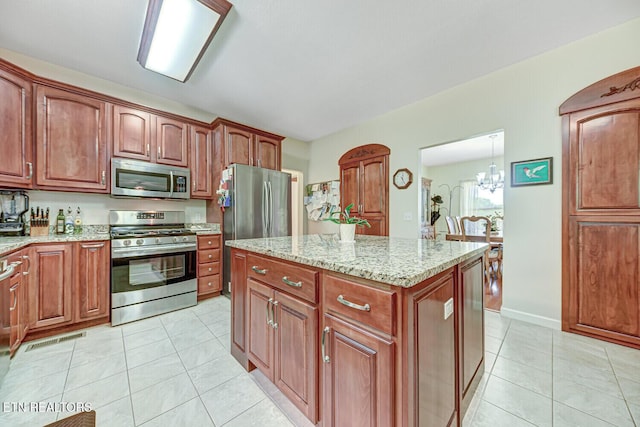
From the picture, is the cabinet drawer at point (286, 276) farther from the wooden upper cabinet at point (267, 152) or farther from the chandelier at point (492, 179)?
the chandelier at point (492, 179)

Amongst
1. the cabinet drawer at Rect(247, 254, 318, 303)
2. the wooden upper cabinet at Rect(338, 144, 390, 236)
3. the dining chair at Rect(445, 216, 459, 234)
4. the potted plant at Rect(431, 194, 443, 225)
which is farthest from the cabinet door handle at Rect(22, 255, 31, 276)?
the potted plant at Rect(431, 194, 443, 225)

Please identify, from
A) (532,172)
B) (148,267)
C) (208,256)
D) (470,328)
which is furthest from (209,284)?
(532,172)

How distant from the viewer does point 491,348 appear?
1.92m

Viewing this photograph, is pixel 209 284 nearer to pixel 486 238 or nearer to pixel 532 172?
pixel 532 172

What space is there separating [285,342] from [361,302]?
2.04ft

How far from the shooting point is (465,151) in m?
5.38

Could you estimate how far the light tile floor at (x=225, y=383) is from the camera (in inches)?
49.6

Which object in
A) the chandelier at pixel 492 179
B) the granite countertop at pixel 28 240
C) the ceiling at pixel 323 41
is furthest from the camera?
the chandelier at pixel 492 179

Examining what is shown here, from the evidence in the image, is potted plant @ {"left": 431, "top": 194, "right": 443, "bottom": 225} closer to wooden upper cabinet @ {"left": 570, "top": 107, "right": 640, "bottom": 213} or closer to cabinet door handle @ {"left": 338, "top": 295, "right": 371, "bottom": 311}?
wooden upper cabinet @ {"left": 570, "top": 107, "right": 640, "bottom": 213}

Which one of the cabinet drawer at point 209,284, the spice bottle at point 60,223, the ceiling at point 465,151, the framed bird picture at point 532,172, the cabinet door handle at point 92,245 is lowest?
the cabinet drawer at point 209,284

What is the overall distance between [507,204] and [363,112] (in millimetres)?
2252

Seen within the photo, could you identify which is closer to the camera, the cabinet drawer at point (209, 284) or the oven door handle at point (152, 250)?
the oven door handle at point (152, 250)

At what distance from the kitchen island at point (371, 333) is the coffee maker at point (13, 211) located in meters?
2.45

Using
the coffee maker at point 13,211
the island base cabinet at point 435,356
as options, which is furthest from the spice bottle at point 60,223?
the island base cabinet at point 435,356
